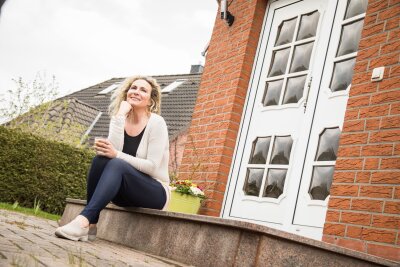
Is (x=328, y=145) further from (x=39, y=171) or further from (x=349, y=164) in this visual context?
(x=39, y=171)

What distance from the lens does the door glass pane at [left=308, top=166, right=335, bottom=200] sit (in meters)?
3.68

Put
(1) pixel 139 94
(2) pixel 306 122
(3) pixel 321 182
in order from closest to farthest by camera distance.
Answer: (1) pixel 139 94, (3) pixel 321 182, (2) pixel 306 122

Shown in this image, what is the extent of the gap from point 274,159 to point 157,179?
1.36 meters

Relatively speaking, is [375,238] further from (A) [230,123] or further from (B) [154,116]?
(A) [230,123]

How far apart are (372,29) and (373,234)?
1.60 metres

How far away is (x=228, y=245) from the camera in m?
2.33

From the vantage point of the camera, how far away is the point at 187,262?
8.76ft

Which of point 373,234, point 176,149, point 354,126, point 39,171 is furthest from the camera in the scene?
point 176,149

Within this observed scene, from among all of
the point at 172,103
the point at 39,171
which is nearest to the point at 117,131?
the point at 39,171

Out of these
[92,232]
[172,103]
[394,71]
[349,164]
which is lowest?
[92,232]

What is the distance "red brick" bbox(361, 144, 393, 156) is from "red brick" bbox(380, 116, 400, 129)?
5.5 inches

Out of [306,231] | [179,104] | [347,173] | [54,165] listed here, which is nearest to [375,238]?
[347,173]

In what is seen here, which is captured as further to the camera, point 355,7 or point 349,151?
point 355,7

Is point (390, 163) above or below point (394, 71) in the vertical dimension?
below
